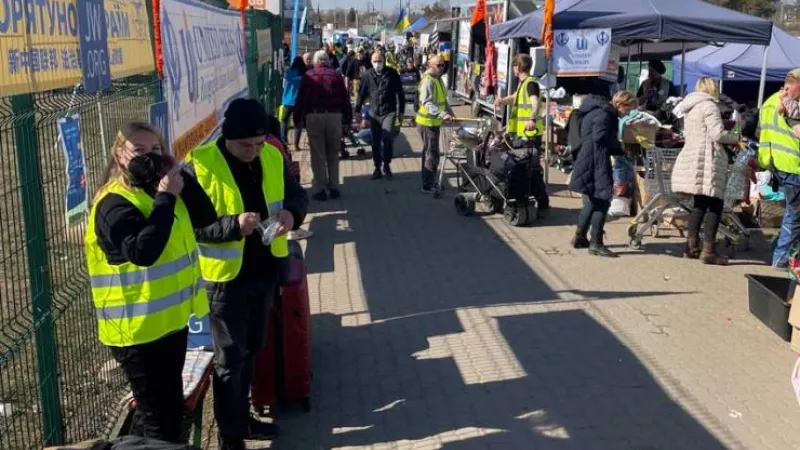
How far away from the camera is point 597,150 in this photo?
824cm

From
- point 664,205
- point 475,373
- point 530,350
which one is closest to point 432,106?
point 664,205

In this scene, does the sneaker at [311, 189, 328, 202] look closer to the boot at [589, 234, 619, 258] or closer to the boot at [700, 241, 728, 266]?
the boot at [589, 234, 619, 258]

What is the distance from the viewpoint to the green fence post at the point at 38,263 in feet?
11.0

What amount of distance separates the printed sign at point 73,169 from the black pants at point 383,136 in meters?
8.54

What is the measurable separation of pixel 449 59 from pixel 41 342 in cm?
2541

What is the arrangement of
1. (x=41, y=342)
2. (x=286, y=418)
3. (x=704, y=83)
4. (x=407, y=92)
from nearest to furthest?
(x=41, y=342)
(x=286, y=418)
(x=704, y=83)
(x=407, y=92)

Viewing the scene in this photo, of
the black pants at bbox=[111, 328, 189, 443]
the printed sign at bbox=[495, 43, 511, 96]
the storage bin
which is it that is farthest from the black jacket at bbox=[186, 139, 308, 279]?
the printed sign at bbox=[495, 43, 511, 96]

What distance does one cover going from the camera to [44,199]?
142 inches

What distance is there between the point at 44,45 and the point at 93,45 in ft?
2.02

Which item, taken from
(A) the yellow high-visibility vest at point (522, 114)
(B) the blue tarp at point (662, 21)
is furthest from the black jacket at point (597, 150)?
(B) the blue tarp at point (662, 21)

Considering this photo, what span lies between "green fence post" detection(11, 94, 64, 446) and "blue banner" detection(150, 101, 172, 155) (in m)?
1.09

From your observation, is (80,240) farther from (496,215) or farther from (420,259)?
(496,215)

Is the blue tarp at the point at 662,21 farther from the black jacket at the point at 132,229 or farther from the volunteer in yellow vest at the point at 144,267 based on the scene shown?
the black jacket at the point at 132,229

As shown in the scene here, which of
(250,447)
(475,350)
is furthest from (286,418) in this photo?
(475,350)
